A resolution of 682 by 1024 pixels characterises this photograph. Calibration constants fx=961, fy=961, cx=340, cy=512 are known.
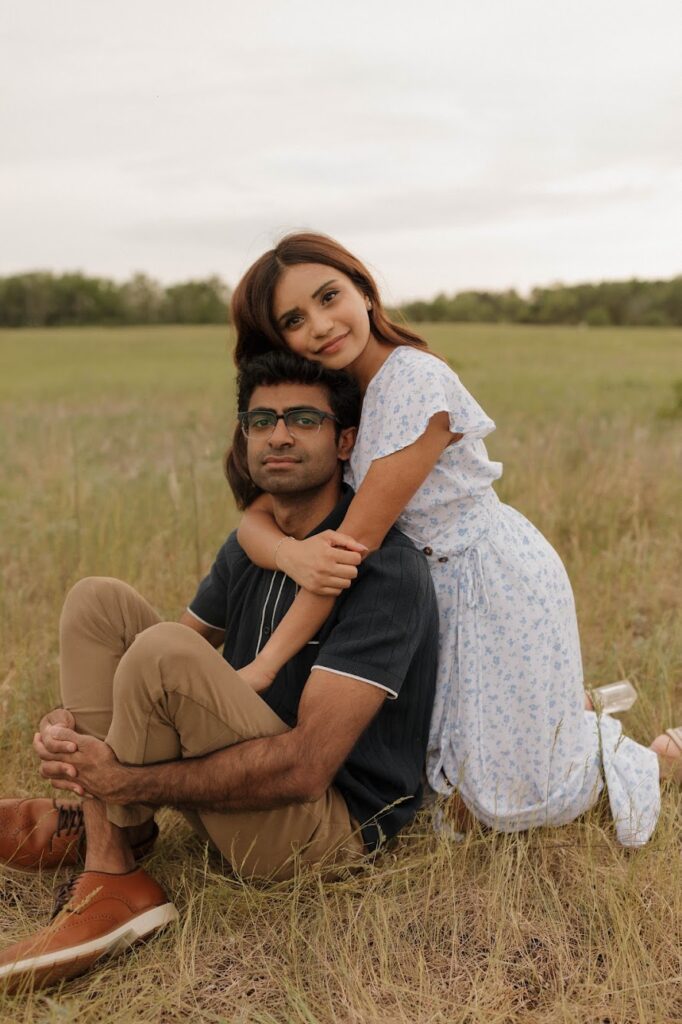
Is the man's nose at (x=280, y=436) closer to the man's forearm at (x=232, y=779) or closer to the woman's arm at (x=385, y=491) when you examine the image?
the woman's arm at (x=385, y=491)

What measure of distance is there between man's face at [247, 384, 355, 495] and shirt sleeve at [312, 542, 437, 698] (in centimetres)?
33

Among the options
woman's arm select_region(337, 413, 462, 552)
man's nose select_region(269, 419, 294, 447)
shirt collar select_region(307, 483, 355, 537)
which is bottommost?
shirt collar select_region(307, 483, 355, 537)

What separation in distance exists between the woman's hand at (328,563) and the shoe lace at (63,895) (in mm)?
953

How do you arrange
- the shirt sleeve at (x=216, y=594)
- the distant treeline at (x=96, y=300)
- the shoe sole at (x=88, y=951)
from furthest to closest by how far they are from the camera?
the distant treeline at (x=96, y=300)
the shirt sleeve at (x=216, y=594)
the shoe sole at (x=88, y=951)

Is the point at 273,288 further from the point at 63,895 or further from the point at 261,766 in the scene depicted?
the point at 63,895

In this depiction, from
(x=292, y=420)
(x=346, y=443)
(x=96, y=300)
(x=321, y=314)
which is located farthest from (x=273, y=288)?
(x=96, y=300)

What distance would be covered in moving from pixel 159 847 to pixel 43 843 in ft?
1.09

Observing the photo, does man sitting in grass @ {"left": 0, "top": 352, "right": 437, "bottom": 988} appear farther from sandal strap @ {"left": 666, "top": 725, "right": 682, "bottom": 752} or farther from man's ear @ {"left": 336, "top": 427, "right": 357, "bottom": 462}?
sandal strap @ {"left": 666, "top": 725, "right": 682, "bottom": 752}

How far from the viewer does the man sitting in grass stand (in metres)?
2.33

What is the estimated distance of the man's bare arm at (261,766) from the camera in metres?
2.33

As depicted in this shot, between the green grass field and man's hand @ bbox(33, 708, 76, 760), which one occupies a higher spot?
man's hand @ bbox(33, 708, 76, 760)

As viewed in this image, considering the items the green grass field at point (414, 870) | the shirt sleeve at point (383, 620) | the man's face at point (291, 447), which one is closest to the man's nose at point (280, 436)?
the man's face at point (291, 447)

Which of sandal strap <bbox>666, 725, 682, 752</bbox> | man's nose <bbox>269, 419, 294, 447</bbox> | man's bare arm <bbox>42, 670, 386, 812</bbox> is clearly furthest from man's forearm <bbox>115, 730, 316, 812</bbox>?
sandal strap <bbox>666, 725, 682, 752</bbox>

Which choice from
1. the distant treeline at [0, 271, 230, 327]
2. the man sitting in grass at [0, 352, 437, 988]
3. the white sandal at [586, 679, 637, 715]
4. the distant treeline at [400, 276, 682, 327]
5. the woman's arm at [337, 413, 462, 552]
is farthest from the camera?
the distant treeline at [0, 271, 230, 327]
